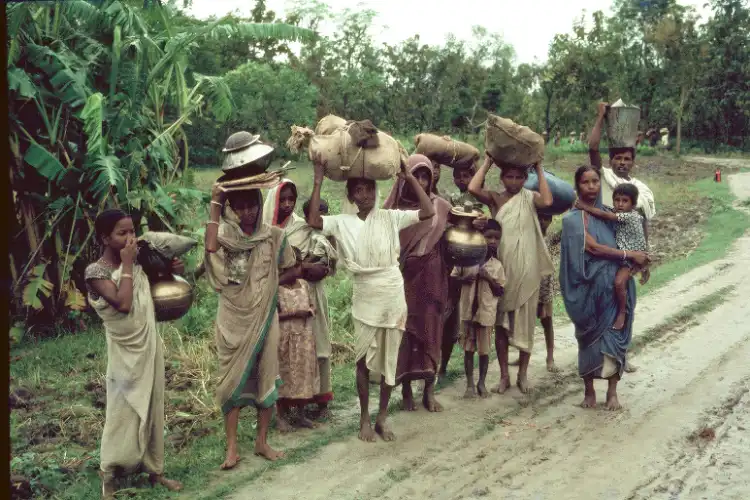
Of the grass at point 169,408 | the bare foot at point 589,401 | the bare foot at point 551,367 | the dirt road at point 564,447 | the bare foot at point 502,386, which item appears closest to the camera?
the dirt road at point 564,447

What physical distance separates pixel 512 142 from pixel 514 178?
17.4 inches

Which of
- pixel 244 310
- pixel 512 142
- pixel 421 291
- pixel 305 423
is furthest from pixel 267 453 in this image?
pixel 512 142

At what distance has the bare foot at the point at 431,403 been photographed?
621 cm

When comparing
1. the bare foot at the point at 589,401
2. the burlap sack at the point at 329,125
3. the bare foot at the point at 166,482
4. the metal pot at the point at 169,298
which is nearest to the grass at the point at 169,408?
the bare foot at the point at 166,482

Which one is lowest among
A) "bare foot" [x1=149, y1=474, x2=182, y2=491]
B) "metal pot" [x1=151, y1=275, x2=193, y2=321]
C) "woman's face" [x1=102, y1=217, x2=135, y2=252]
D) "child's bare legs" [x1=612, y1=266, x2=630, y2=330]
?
"bare foot" [x1=149, y1=474, x2=182, y2=491]

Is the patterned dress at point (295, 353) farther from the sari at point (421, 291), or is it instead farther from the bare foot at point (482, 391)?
the bare foot at point (482, 391)

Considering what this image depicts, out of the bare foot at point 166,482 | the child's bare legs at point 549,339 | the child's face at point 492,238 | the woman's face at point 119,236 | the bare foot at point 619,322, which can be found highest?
the woman's face at point 119,236

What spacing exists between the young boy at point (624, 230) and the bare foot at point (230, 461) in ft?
10.5

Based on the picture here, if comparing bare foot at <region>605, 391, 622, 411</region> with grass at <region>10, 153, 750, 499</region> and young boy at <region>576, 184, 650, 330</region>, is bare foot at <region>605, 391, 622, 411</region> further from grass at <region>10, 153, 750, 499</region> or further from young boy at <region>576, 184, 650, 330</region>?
grass at <region>10, 153, 750, 499</region>

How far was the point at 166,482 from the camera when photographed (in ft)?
15.4

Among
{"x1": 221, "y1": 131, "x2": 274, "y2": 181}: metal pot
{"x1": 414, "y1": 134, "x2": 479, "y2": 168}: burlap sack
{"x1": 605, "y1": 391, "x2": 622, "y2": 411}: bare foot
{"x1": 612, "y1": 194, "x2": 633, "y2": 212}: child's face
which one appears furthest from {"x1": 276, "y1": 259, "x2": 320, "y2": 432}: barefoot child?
{"x1": 612, "y1": 194, "x2": 633, "y2": 212}: child's face

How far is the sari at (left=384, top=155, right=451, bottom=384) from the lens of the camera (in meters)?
5.95

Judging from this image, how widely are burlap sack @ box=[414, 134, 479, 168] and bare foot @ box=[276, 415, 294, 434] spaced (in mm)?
2490

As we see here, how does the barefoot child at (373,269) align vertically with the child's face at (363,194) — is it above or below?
below
